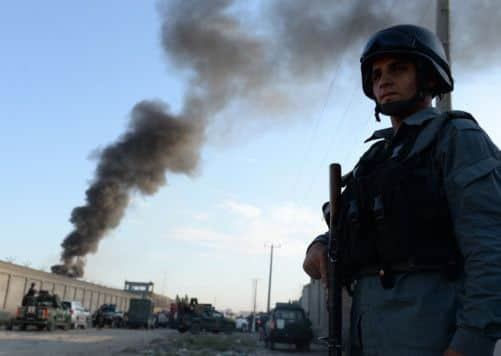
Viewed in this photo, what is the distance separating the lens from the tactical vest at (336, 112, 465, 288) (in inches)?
53.2

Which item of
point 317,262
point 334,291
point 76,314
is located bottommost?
point 76,314

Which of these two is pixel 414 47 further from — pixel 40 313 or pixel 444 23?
pixel 40 313

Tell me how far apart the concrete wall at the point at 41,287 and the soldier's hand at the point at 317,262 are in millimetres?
23071

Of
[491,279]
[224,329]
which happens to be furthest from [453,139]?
[224,329]

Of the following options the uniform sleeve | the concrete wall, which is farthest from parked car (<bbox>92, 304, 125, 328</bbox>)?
the uniform sleeve

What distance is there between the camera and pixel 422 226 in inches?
54.1

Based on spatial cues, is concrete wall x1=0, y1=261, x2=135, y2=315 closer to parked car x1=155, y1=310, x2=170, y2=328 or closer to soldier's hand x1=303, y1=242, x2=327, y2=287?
parked car x1=155, y1=310, x2=170, y2=328

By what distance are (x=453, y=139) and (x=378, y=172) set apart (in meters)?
0.28

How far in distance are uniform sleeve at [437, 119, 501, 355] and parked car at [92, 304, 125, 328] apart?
94.2 ft

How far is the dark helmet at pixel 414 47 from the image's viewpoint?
67.1 inches

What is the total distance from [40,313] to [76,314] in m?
4.35

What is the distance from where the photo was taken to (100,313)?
27984 mm

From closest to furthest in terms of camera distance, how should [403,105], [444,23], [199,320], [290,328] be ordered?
1. [403,105]
2. [444,23]
3. [290,328]
4. [199,320]

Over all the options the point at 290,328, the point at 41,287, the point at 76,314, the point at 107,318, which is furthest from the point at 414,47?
the point at 107,318
